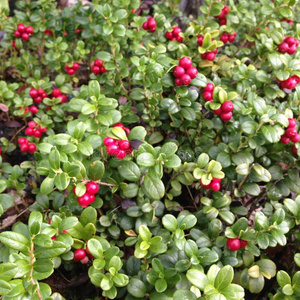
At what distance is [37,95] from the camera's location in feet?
10.3

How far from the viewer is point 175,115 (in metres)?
2.53

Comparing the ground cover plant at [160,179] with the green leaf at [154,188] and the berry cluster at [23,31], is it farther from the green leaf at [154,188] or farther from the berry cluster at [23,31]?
the berry cluster at [23,31]

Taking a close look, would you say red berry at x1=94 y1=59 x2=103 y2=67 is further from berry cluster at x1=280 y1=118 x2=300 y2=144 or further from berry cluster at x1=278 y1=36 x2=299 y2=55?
berry cluster at x1=280 y1=118 x2=300 y2=144

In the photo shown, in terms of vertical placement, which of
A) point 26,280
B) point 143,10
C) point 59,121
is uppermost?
point 143,10

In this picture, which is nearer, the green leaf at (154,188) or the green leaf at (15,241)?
the green leaf at (15,241)

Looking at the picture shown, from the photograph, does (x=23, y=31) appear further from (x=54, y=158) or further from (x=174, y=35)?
(x=54, y=158)

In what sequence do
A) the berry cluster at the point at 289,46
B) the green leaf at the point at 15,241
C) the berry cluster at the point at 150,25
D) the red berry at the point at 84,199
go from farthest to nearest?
the berry cluster at the point at 150,25
the berry cluster at the point at 289,46
the red berry at the point at 84,199
the green leaf at the point at 15,241

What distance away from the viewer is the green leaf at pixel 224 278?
57.5 inches

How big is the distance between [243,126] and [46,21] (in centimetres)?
275

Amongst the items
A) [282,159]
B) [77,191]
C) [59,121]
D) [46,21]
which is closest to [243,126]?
[282,159]

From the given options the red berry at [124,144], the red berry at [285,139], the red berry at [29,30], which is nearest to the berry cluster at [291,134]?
the red berry at [285,139]

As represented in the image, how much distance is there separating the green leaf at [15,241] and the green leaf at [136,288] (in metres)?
0.63

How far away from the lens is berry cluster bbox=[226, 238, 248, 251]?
1.91m

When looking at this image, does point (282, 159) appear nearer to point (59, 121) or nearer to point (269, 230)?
point (269, 230)
